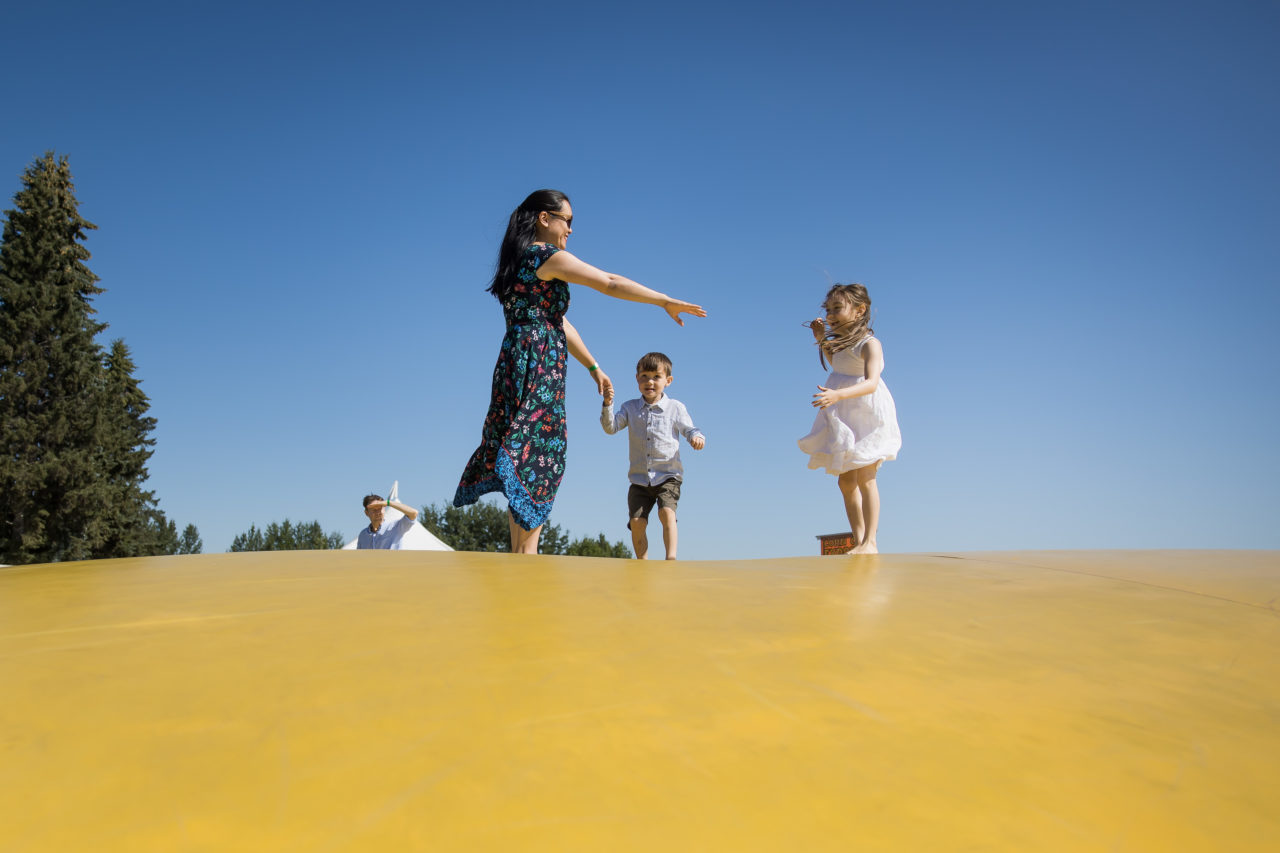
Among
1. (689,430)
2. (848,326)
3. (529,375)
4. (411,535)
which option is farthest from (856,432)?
(411,535)

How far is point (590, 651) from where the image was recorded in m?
0.70

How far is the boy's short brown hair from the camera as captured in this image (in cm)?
627

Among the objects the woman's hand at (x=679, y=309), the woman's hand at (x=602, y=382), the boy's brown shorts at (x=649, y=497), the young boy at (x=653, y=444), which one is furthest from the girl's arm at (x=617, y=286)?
the boy's brown shorts at (x=649, y=497)

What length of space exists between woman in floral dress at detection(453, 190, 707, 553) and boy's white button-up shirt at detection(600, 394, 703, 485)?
2.42m

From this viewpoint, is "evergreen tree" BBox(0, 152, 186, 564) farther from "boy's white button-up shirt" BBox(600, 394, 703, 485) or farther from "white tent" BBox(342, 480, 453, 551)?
"boy's white button-up shirt" BBox(600, 394, 703, 485)

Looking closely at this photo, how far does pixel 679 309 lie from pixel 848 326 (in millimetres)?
2485

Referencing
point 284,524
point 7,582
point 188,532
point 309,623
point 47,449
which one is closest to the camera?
point 309,623

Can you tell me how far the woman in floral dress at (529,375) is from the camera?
3.30 metres

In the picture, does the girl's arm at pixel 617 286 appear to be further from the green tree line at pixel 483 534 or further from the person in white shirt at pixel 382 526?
the green tree line at pixel 483 534

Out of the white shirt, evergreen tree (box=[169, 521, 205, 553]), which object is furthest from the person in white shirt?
evergreen tree (box=[169, 521, 205, 553])

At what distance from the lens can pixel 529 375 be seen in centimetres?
345

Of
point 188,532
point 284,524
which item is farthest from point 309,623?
point 188,532

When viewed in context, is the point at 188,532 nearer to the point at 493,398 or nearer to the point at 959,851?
the point at 493,398

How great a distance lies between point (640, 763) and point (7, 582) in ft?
4.07
